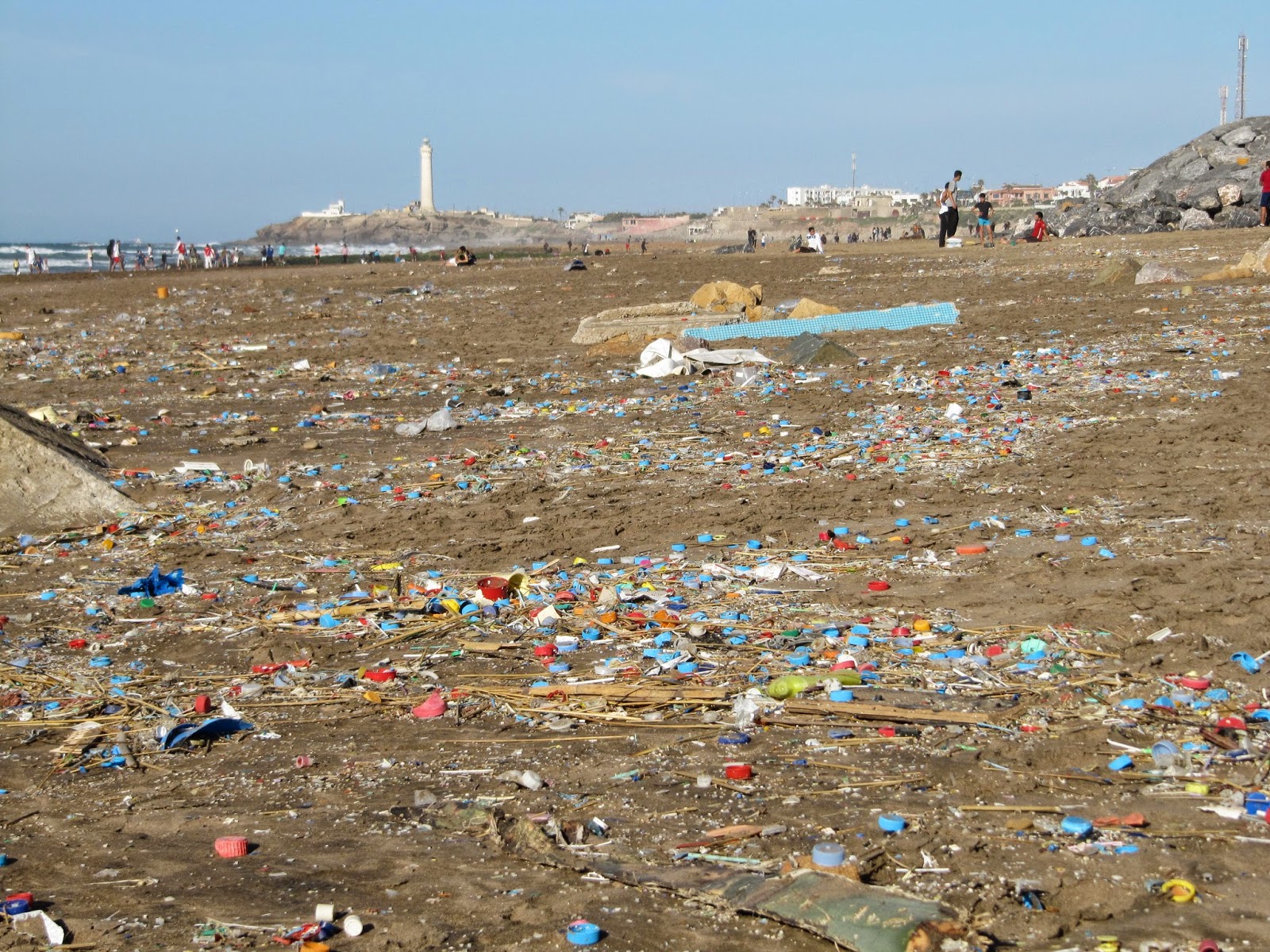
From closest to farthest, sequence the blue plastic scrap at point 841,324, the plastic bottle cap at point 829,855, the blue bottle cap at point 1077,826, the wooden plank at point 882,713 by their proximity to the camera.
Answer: the plastic bottle cap at point 829,855, the blue bottle cap at point 1077,826, the wooden plank at point 882,713, the blue plastic scrap at point 841,324

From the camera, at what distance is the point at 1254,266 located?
1324 cm

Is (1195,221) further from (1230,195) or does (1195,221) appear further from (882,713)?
(882,713)

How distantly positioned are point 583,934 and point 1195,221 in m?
26.2

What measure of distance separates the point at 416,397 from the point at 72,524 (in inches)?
167

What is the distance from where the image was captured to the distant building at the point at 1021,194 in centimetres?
10469

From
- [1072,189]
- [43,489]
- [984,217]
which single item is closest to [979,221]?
[984,217]

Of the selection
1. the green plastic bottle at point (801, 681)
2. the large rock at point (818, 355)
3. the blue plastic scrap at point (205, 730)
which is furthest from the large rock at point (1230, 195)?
the blue plastic scrap at point (205, 730)

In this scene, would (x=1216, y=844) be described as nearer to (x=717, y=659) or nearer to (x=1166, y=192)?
(x=717, y=659)

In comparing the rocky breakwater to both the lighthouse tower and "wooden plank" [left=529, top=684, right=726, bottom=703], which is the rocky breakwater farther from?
the lighthouse tower

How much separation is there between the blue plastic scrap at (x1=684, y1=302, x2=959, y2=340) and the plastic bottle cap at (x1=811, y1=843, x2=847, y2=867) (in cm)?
970

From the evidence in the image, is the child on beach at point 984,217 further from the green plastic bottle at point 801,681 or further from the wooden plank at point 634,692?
the wooden plank at point 634,692

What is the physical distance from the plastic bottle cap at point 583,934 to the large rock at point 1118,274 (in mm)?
13045

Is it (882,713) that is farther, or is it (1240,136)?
(1240,136)

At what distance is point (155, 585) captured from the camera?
5.61 meters
